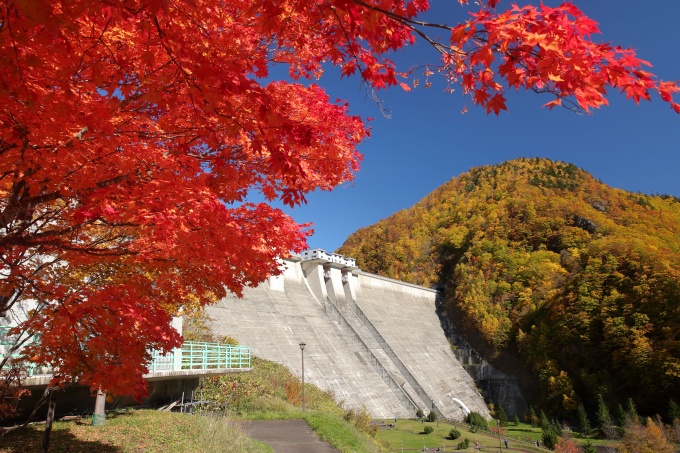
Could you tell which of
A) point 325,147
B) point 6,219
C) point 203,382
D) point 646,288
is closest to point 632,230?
point 646,288

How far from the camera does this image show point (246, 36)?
3.93 metres

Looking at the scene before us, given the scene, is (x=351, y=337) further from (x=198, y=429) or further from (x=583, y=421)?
(x=198, y=429)

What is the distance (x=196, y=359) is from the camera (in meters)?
13.5

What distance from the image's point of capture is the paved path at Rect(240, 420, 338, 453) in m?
9.19

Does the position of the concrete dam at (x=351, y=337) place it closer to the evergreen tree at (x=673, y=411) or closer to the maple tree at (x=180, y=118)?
the evergreen tree at (x=673, y=411)

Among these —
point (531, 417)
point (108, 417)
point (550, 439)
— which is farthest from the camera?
point (531, 417)

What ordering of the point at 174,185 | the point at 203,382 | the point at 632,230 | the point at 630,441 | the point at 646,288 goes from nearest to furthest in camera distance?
the point at 174,185
the point at 203,382
the point at 630,441
the point at 646,288
the point at 632,230

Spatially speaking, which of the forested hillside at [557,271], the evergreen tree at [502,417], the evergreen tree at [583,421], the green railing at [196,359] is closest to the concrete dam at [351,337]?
the evergreen tree at [502,417]

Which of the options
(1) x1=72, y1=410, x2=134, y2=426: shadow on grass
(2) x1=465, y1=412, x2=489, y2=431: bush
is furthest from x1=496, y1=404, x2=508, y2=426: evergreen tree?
(1) x1=72, y1=410, x2=134, y2=426: shadow on grass

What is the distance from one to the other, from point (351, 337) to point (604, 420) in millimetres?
14942

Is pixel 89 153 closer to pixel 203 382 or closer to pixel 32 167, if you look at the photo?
pixel 32 167

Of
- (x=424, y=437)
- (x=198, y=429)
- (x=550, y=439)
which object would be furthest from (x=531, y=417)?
(x=198, y=429)

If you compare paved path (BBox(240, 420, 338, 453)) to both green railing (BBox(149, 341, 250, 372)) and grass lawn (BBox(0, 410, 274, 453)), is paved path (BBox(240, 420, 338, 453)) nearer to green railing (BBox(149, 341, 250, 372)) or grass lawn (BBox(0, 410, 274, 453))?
grass lawn (BBox(0, 410, 274, 453))

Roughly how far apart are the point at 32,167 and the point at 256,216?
6.58 feet
